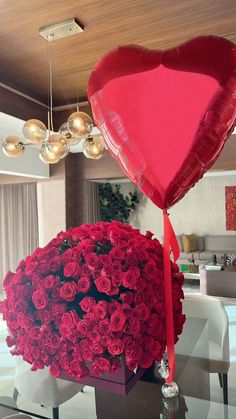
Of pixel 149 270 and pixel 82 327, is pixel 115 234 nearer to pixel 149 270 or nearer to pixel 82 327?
pixel 149 270

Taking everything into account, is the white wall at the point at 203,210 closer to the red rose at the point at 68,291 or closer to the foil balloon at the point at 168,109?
the foil balloon at the point at 168,109

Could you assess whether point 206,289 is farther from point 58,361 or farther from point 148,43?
point 58,361

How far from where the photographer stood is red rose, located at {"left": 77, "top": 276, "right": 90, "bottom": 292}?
83 centimetres

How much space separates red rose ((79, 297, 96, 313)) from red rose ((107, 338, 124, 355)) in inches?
3.9

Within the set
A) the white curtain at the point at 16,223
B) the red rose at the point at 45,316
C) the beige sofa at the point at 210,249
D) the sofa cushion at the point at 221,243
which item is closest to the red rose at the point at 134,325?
the red rose at the point at 45,316

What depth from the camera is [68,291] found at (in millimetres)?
827

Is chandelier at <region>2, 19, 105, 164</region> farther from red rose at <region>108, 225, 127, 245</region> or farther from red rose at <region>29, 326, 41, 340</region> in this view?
red rose at <region>29, 326, 41, 340</region>

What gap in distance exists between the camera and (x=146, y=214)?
277 inches

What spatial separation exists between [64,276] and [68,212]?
3.30 metres

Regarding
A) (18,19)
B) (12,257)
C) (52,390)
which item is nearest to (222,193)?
(12,257)

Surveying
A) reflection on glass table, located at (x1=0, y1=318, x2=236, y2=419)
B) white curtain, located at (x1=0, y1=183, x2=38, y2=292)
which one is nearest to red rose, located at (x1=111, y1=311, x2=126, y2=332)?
reflection on glass table, located at (x1=0, y1=318, x2=236, y2=419)

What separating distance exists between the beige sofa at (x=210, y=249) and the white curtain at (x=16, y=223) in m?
2.89

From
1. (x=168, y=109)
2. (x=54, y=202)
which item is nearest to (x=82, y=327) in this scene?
(x=168, y=109)

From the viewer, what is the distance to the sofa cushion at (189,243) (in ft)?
20.5
